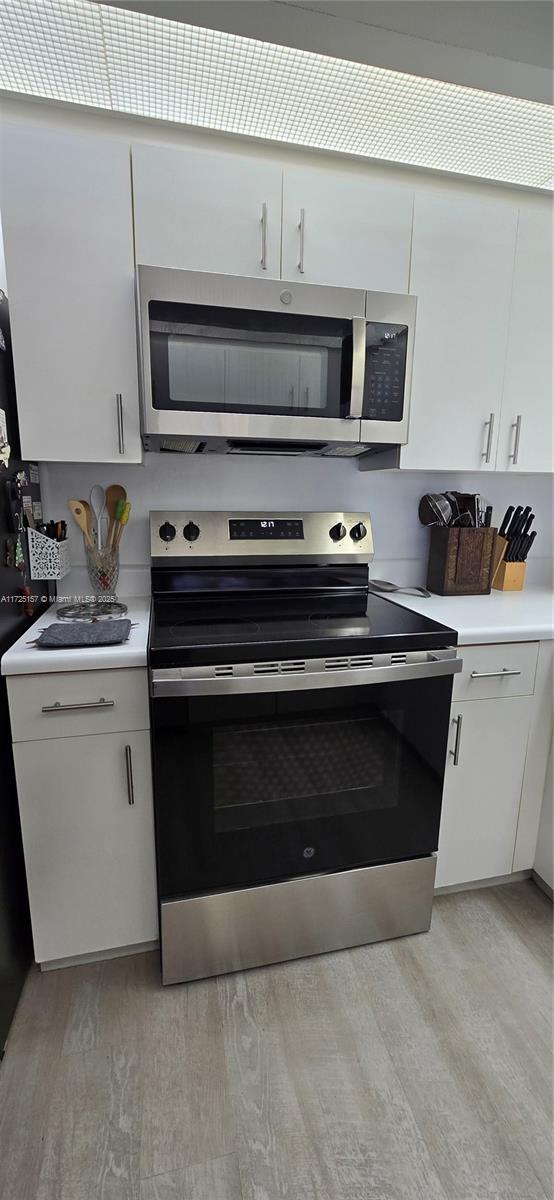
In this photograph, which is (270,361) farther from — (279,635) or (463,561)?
(463,561)

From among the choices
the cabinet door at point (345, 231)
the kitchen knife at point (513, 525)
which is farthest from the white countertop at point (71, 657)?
the kitchen knife at point (513, 525)

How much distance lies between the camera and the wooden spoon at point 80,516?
173cm

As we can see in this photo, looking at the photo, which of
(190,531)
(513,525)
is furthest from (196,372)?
(513,525)

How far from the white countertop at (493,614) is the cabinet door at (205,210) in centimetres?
115

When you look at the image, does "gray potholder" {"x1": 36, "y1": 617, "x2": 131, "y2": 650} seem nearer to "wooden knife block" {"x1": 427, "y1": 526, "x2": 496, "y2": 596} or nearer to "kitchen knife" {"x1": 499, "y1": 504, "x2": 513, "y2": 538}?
"wooden knife block" {"x1": 427, "y1": 526, "x2": 496, "y2": 596}

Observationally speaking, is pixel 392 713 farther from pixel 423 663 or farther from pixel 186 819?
pixel 186 819

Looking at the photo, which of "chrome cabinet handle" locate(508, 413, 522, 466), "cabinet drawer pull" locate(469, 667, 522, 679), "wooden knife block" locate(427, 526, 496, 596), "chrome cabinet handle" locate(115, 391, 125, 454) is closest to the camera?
"chrome cabinet handle" locate(115, 391, 125, 454)

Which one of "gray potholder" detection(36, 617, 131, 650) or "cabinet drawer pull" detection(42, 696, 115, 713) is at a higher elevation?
"gray potholder" detection(36, 617, 131, 650)

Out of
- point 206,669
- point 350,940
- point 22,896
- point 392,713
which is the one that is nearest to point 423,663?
point 392,713

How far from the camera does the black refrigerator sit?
1320 millimetres

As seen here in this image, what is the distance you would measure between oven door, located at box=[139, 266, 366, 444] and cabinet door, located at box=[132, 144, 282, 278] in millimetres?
125

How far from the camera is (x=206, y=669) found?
128 cm

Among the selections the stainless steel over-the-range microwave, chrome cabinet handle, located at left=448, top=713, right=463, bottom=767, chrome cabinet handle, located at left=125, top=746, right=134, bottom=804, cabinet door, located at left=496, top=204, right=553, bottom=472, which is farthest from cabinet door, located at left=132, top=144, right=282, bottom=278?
chrome cabinet handle, located at left=448, top=713, right=463, bottom=767

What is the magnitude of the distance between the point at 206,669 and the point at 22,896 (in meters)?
0.87
